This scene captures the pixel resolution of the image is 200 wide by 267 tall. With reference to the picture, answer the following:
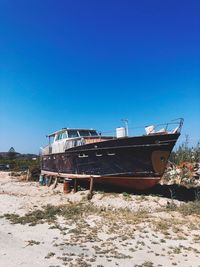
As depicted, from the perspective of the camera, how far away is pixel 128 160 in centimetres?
1449

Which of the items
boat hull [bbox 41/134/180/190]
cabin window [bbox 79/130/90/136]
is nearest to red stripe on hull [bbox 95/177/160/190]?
boat hull [bbox 41/134/180/190]

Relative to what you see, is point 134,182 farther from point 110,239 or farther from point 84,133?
point 84,133

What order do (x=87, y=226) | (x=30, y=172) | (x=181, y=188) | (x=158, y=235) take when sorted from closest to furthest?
1. (x=158, y=235)
2. (x=87, y=226)
3. (x=181, y=188)
4. (x=30, y=172)

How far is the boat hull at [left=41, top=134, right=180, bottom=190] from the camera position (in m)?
13.9

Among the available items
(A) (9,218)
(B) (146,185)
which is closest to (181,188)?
A: (B) (146,185)

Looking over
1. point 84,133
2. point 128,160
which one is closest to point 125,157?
point 128,160

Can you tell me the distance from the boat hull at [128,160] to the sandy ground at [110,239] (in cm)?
153

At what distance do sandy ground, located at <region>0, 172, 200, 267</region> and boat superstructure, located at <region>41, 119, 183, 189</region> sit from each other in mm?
1551

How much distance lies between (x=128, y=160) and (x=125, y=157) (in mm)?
201

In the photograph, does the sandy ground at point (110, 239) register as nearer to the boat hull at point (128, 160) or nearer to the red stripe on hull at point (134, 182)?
the red stripe on hull at point (134, 182)

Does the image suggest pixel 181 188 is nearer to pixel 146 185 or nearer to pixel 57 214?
pixel 146 185

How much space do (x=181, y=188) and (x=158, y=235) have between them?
7.97m

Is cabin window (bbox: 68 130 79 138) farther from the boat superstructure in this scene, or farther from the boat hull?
the boat hull

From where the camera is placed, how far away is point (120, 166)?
14.8 m
